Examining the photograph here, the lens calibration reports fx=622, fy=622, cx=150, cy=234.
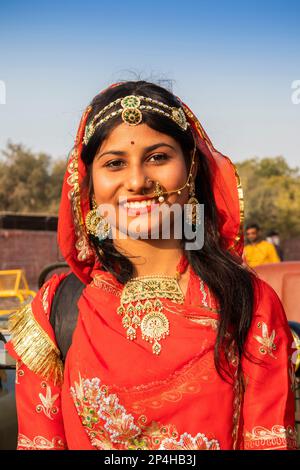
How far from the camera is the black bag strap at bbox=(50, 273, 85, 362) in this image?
1.69 m

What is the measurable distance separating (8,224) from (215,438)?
58.1ft

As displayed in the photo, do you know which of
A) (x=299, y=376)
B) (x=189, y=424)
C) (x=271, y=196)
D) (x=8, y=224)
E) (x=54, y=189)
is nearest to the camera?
(x=189, y=424)

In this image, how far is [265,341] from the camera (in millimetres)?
1609

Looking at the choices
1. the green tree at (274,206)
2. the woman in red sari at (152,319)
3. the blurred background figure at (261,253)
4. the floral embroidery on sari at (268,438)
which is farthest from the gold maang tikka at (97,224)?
the green tree at (274,206)

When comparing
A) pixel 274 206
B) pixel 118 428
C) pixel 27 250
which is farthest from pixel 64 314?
pixel 274 206

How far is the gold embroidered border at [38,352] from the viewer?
169 centimetres

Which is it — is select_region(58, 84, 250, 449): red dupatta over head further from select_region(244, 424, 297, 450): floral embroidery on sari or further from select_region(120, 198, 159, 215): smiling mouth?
select_region(120, 198, 159, 215): smiling mouth

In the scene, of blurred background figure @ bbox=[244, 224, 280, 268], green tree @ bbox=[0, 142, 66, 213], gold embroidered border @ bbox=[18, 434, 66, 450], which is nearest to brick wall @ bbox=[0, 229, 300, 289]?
green tree @ bbox=[0, 142, 66, 213]

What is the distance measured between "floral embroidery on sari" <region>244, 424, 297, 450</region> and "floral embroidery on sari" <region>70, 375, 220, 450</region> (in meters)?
0.09

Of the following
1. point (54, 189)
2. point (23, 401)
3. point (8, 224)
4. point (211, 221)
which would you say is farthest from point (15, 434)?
point (54, 189)

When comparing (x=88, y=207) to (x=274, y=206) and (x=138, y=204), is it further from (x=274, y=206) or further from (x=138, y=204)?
(x=274, y=206)

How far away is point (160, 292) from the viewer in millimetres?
1695

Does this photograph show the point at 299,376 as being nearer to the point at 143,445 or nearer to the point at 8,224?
the point at 143,445

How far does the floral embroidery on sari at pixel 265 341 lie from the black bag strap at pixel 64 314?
19.5 inches
